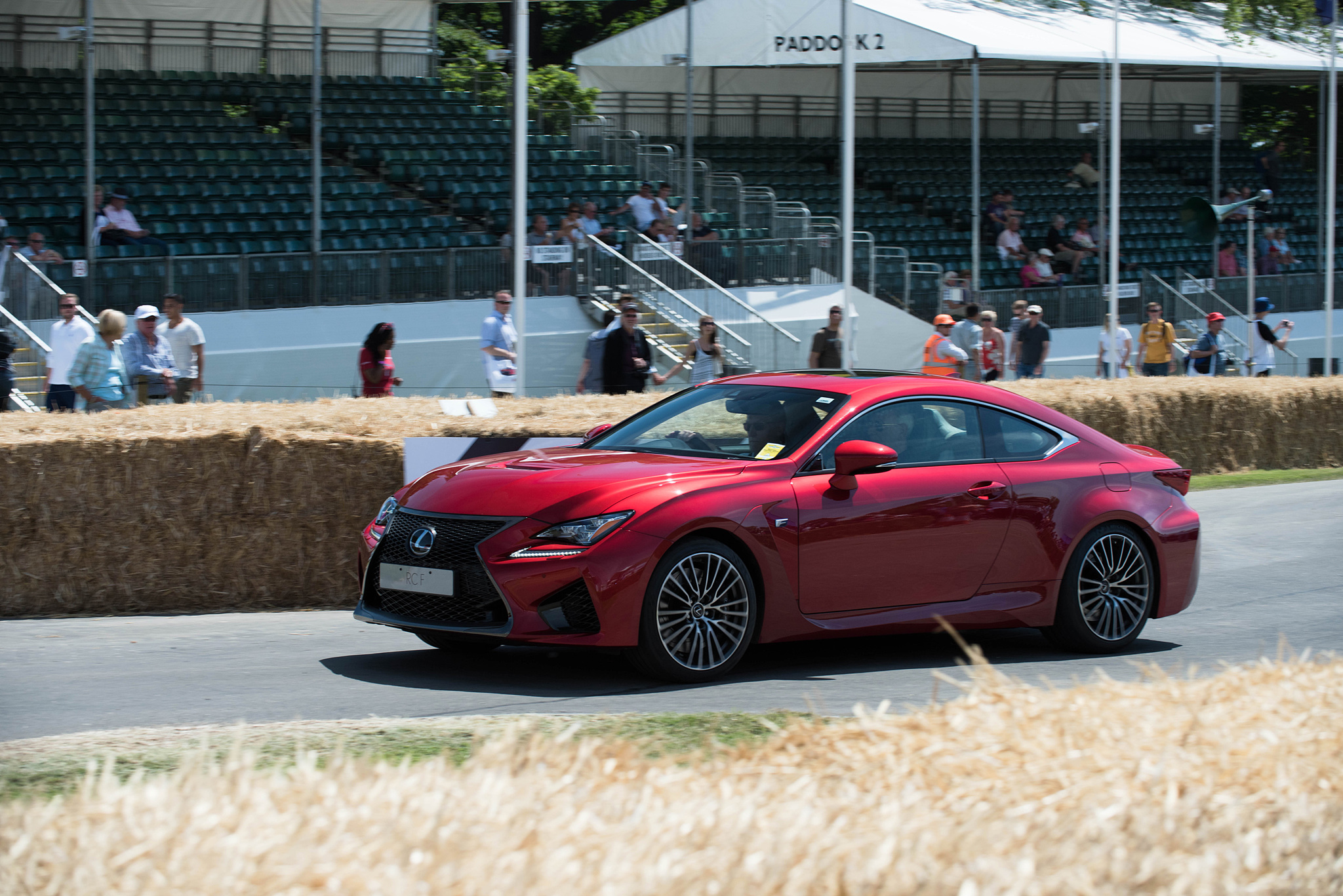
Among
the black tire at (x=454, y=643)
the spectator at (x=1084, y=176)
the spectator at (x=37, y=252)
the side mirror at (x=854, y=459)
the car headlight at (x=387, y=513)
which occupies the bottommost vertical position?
the black tire at (x=454, y=643)

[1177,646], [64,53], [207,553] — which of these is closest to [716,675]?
[1177,646]

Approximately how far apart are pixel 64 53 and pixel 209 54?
10.2 ft

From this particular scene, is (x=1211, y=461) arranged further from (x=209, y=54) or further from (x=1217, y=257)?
(x=209, y=54)

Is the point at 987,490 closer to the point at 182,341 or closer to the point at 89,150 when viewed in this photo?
the point at 182,341

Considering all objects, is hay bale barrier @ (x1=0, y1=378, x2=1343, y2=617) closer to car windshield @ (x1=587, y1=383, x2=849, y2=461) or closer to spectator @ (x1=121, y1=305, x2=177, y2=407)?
car windshield @ (x1=587, y1=383, x2=849, y2=461)

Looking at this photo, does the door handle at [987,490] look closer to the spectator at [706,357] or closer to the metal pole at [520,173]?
the metal pole at [520,173]

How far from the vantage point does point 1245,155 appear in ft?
143

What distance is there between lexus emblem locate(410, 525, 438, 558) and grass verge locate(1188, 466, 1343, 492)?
12.0 m

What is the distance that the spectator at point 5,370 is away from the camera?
14.3 metres

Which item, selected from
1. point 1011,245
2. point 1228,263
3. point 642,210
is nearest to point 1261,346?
point 1011,245

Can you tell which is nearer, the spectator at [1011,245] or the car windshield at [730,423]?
the car windshield at [730,423]

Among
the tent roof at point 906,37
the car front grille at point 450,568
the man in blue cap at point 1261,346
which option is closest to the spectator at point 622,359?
the car front grille at point 450,568

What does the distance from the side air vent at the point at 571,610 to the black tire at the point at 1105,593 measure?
9.07 ft

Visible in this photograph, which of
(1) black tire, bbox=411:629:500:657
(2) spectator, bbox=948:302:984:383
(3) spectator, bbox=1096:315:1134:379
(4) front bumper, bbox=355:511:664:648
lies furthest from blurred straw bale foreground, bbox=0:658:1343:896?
(3) spectator, bbox=1096:315:1134:379
